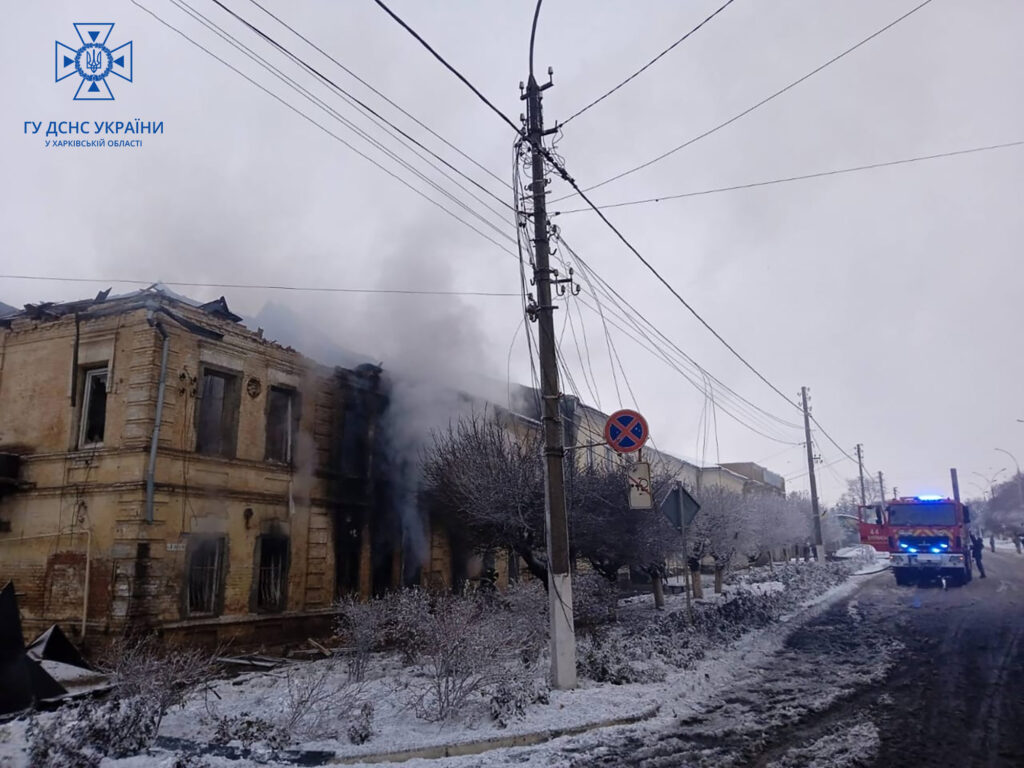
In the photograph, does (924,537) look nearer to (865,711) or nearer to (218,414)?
(865,711)

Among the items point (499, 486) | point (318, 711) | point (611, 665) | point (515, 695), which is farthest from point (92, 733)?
point (499, 486)

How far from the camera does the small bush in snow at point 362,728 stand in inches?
288

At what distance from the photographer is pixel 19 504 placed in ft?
47.2

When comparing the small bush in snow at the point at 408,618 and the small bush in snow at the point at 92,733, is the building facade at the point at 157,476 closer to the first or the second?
the small bush in snow at the point at 408,618

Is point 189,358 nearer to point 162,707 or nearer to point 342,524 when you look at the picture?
point 342,524

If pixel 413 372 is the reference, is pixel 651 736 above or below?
below

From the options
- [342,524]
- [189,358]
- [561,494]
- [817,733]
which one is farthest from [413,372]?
[817,733]

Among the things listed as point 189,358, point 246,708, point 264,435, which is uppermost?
point 189,358

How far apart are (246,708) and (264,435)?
782cm

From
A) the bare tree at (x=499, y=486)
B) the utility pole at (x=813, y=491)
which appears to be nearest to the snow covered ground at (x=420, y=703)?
the bare tree at (x=499, y=486)

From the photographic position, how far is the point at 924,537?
2414cm

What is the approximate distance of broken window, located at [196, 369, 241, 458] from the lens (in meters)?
14.9

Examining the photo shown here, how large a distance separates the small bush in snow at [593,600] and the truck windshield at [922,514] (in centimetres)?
1351

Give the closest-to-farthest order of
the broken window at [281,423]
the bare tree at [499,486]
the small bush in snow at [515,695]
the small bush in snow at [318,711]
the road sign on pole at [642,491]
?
the small bush in snow at [318,711] < the small bush in snow at [515,695] < the road sign on pole at [642,491] < the bare tree at [499,486] < the broken window at [281,423]
